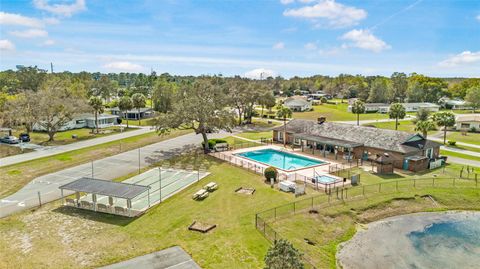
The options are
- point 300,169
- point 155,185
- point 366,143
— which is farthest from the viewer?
point 366,143

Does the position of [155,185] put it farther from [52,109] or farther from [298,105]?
[298,105]

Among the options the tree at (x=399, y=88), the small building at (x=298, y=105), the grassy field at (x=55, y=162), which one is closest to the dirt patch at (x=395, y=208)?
the grassy field at (x=55, y=162)

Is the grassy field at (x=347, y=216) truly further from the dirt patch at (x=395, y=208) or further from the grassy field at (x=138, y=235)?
the grassy field at (x=138, y=235)

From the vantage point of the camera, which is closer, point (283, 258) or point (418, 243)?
point (283, 258)

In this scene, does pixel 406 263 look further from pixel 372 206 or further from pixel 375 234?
pixel 372 206

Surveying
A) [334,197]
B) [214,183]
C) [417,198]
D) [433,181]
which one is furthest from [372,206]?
[214,183]

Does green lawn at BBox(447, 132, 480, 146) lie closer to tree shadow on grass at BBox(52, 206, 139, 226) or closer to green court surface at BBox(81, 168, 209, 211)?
green court surface at BBox(81, 168, 209, 211)

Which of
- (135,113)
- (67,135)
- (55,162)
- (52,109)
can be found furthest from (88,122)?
(55,162)
